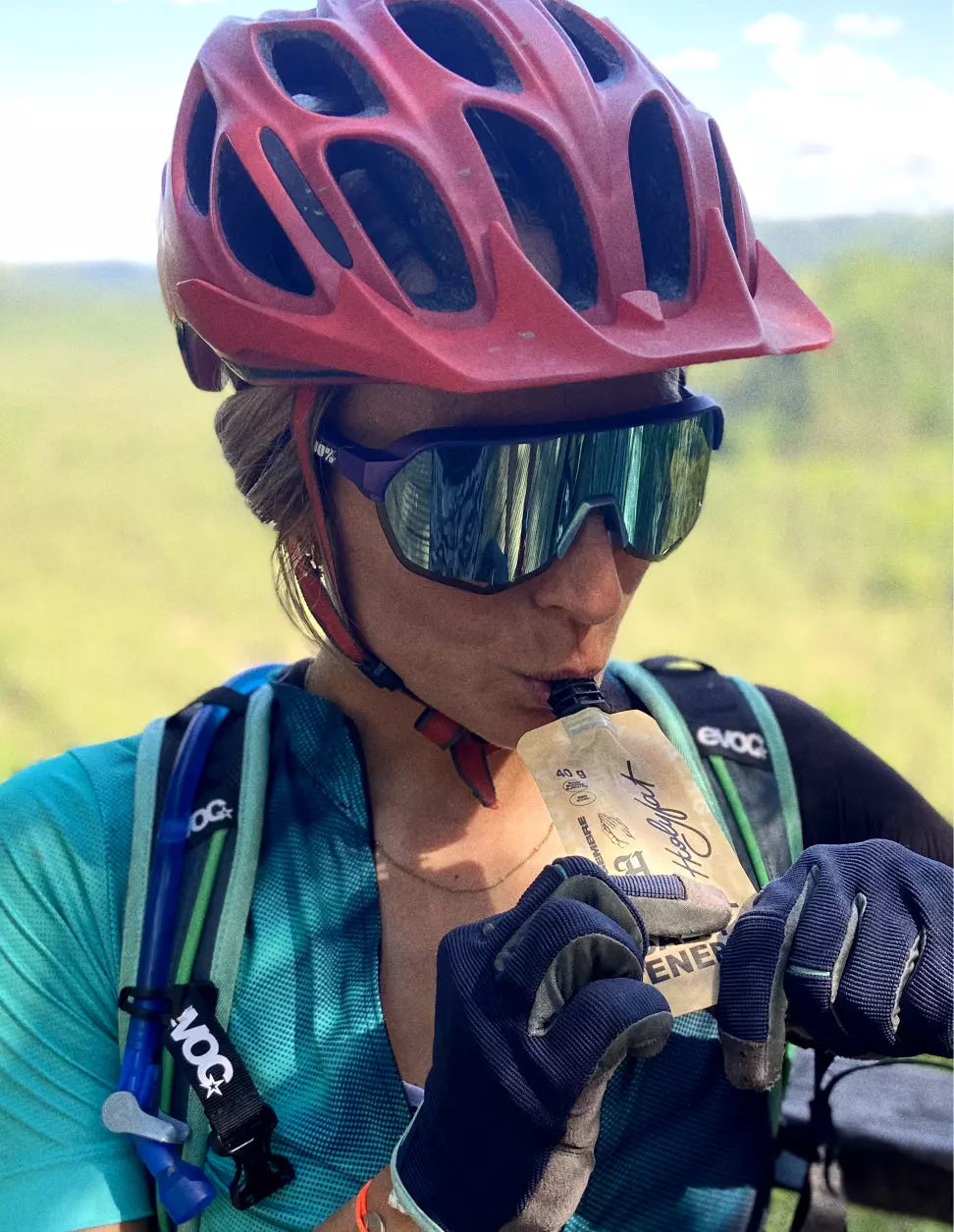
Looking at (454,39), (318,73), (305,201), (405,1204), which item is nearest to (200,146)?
(318,73)

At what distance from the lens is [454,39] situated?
2.24m

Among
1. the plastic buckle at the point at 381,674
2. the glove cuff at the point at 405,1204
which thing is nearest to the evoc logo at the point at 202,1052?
the glove cuff at the point at 405,1204

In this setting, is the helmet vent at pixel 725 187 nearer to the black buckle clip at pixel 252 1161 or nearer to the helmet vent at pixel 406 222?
the helmet vent at pixel 406 222

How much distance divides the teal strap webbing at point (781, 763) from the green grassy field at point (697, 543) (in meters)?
6.24

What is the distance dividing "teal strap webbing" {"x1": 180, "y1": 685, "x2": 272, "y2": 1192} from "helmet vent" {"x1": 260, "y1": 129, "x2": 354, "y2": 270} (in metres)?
0.81

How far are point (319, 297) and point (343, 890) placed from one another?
0.95 m

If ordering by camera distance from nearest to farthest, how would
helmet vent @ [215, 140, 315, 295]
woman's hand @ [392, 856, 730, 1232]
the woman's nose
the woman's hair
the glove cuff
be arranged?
1. woman's hand @ [392, 856, 730, 1232]
2. the glove cuff
3. the woman's nose
4. helmet vent @ [215, 140, 315, 295]
5. the woman's hair

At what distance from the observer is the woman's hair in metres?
2.22

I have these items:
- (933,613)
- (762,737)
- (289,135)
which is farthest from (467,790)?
(933,613)

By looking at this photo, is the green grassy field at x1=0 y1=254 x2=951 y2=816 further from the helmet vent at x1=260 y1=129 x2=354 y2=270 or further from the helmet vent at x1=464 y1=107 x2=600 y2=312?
the helmet vent at x1=260 y1=129 x2=354 y2=270

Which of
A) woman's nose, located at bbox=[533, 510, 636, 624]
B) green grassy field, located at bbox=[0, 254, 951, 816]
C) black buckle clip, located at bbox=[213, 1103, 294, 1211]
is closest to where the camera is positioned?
black buckle clip, located at bbox=[213, 1103, 294, 1211]

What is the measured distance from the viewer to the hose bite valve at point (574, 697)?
2.01 m

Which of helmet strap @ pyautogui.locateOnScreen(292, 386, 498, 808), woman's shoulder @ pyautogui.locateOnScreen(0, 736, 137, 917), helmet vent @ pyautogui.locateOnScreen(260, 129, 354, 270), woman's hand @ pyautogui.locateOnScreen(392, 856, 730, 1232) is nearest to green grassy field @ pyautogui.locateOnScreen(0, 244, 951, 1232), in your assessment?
helmet strap @ pyautogui.locateOnScreen(292, 386, 498, 808)

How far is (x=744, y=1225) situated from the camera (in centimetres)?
209
